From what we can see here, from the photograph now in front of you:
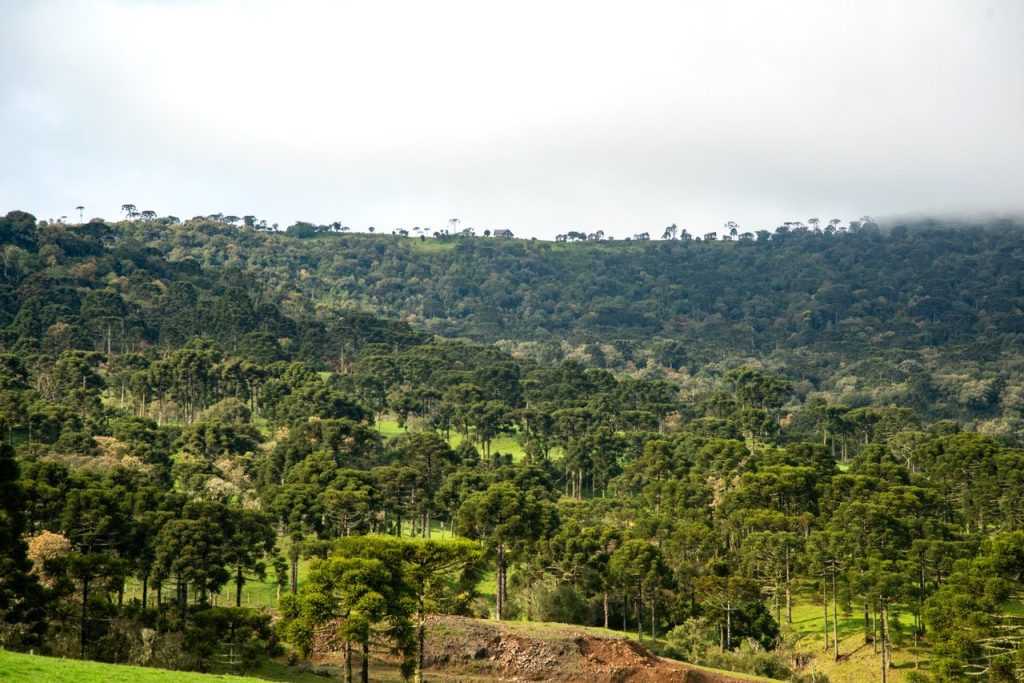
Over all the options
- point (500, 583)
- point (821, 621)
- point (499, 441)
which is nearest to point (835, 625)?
point (821, 621)

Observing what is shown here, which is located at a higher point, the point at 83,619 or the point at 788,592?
the point at 83,619

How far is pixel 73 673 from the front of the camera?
3350 cm

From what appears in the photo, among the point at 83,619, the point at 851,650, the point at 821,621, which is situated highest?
the point at 83,619

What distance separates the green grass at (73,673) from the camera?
31.7 metres

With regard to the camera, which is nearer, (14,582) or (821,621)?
(14,582)

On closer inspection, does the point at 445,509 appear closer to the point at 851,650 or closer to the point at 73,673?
the point at 851,650

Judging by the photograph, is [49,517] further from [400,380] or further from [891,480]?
[400,380]

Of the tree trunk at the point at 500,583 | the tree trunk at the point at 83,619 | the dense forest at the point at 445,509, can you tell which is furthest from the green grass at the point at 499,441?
the tree trunk at the point at 83,619

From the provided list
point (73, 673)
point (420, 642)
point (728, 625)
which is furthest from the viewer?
point (728, 625)

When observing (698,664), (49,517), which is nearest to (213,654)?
(49,517)

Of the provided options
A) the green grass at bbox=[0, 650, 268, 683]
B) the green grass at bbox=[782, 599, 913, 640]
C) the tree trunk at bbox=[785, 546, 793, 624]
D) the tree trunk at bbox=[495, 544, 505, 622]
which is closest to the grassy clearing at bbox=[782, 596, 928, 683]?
the green grass at bbox=[782, 599, 913, 640]

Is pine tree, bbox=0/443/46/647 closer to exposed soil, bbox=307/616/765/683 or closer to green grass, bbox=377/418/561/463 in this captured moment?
exposed soil, bbox=307/616/765/683

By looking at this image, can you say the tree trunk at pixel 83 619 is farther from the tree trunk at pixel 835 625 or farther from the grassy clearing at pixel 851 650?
the tree trunk at pixel 835 625

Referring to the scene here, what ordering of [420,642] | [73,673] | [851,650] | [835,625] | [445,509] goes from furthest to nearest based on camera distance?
1. [445,509]
2. [851,650]
3. [835,625]
4. [420,642]
5. [73,673]
